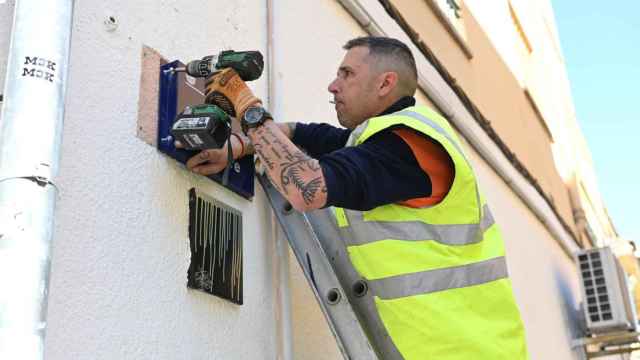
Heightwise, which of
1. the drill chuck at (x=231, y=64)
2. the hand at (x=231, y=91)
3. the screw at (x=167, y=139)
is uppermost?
the drill chuck at (x=231, y=64)

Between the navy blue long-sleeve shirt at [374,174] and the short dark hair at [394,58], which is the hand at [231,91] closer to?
the navy blue long-sleeve shirt at [374,174]

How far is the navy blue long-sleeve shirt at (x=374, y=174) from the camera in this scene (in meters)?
2.03

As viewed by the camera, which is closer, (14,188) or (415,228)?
(14,188)

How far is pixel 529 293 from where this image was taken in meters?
5.49

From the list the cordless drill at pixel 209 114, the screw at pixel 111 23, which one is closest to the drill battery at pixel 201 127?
the cordless drill at pixel 209 114

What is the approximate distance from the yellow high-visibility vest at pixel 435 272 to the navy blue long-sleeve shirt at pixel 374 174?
0.18 ft

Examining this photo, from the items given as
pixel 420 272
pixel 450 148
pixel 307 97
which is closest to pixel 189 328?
pixel 420 272

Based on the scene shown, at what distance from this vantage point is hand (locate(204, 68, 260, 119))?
2.12 meters

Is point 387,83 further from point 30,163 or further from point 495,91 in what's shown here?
point 495,91

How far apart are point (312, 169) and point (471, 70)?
4.22 meters

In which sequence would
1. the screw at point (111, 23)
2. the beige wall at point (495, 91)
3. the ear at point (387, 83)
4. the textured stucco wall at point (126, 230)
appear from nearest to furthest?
the textured stucco wall at point (126, 230)
the screw at point (111, 23)
the ear at point (387, 83)
the beige wall at point (495, 91)

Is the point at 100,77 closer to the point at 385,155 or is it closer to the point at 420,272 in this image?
the point at 385,155

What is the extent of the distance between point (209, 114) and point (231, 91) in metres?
0.15

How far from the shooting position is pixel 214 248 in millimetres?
2168
